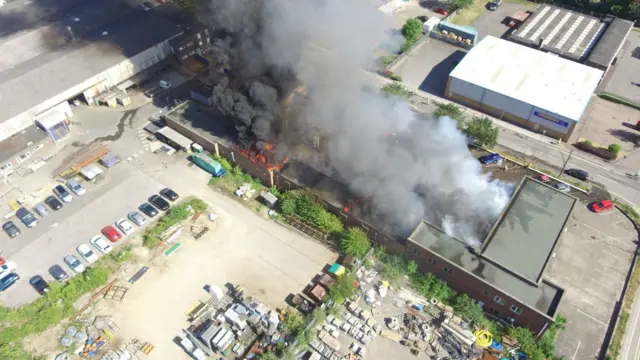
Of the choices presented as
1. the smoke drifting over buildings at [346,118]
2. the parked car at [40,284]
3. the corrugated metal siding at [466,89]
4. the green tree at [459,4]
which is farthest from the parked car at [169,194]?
the green tree at [459,4]

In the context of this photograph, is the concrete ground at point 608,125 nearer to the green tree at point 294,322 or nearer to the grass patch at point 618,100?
the grass patch at point 618,100

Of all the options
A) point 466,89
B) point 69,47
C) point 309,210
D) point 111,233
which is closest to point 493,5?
point 466,89

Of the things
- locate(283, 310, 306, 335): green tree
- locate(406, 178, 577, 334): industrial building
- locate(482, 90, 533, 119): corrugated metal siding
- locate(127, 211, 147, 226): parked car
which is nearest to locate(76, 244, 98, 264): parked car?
locate(127, 211, 147, 226): parked car

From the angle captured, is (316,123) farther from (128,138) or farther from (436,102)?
(128,138)

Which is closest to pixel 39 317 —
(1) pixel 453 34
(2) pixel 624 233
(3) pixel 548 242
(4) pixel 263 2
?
(4) pixel 263 2

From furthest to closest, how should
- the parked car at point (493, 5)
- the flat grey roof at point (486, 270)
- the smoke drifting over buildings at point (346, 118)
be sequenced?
1. the parked car at point (493, 5)
2. the smoke drifting over buildings at point (346, 118)
3. the flat grey roof at point (486, 270)

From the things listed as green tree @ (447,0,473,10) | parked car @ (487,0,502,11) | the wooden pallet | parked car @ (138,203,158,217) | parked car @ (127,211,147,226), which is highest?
green tree @ (447,0,473,10)

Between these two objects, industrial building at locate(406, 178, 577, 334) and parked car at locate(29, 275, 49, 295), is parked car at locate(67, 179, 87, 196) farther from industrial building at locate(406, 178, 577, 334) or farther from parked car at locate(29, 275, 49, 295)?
industrial building at locate(406, 178, 577, 334)

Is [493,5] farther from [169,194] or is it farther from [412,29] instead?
[169,194]
